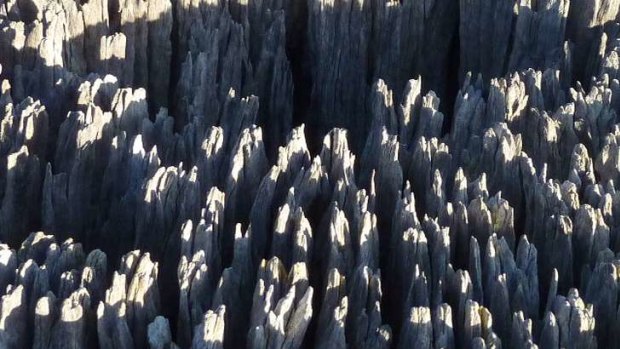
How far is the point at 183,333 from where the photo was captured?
318 centimetres

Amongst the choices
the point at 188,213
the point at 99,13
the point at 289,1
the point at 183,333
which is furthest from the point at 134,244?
the point at 289,1

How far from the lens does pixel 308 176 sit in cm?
354

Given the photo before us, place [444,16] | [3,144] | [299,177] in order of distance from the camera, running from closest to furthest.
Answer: [299,177], [3,144], [444,16]

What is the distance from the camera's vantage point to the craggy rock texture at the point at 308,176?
3.14m

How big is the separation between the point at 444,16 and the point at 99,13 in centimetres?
165

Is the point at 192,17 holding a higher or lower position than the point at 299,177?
higher

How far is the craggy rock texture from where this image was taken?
314 cm

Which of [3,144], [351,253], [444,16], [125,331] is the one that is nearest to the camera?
[125,331]

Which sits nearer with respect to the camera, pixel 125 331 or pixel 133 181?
pixel 125 331

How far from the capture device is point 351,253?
3.32m

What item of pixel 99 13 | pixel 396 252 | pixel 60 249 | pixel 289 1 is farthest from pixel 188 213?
pixel 289 1

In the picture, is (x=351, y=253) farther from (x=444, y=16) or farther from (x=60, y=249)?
(x=444, y=16)

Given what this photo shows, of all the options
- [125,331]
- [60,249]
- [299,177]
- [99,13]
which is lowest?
[125,331]

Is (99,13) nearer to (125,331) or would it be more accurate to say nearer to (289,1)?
(289,1)
